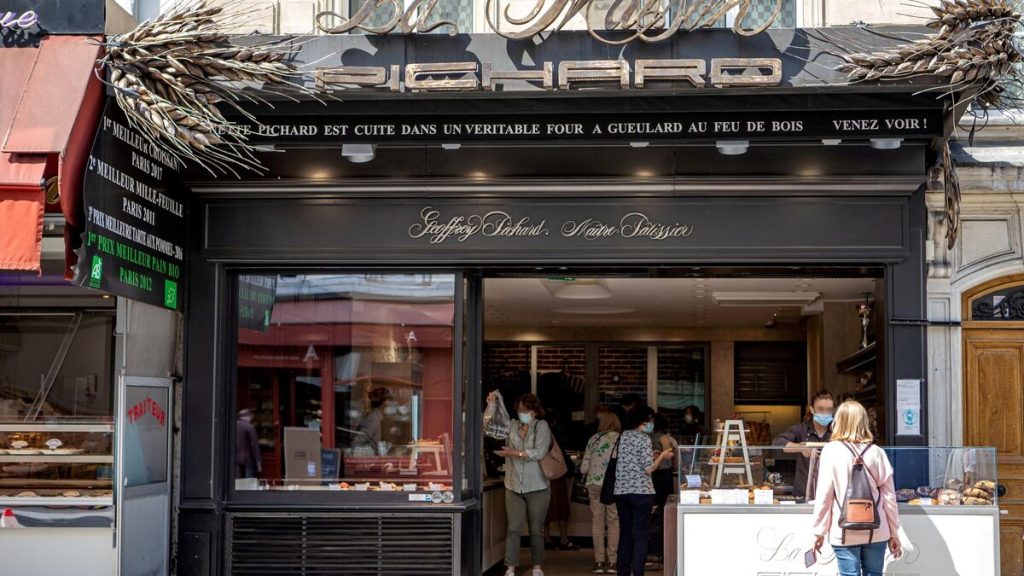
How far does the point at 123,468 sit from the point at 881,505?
5.47 m

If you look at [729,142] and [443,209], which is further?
[443,209]

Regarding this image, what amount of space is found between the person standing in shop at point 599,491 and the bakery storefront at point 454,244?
8.11 ft

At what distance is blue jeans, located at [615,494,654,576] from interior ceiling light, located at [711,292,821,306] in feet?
10.9

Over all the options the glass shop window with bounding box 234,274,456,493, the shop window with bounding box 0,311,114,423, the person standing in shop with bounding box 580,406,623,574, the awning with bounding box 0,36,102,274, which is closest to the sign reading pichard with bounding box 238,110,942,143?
the awning with bounding box 0,36,102,274

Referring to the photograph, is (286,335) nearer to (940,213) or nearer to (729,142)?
(729,142)

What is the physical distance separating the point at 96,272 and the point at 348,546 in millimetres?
3161

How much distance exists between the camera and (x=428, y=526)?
1031 centimetres

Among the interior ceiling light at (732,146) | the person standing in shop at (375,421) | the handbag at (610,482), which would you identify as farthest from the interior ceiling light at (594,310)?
the interior ceiling light at (732,146)

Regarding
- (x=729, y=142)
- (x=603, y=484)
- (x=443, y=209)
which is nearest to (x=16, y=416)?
(x=443, y=209)

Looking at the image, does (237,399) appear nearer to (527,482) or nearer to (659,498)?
(527,482)

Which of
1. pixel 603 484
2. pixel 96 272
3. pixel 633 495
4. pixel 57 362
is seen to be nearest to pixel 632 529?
pixel 633 495

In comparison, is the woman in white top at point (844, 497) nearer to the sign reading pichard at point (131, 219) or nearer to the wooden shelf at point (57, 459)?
the sign reading pichard at point (131, 219)

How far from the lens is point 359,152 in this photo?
9930mm

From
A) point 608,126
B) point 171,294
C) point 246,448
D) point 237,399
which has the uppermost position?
point 608,126
